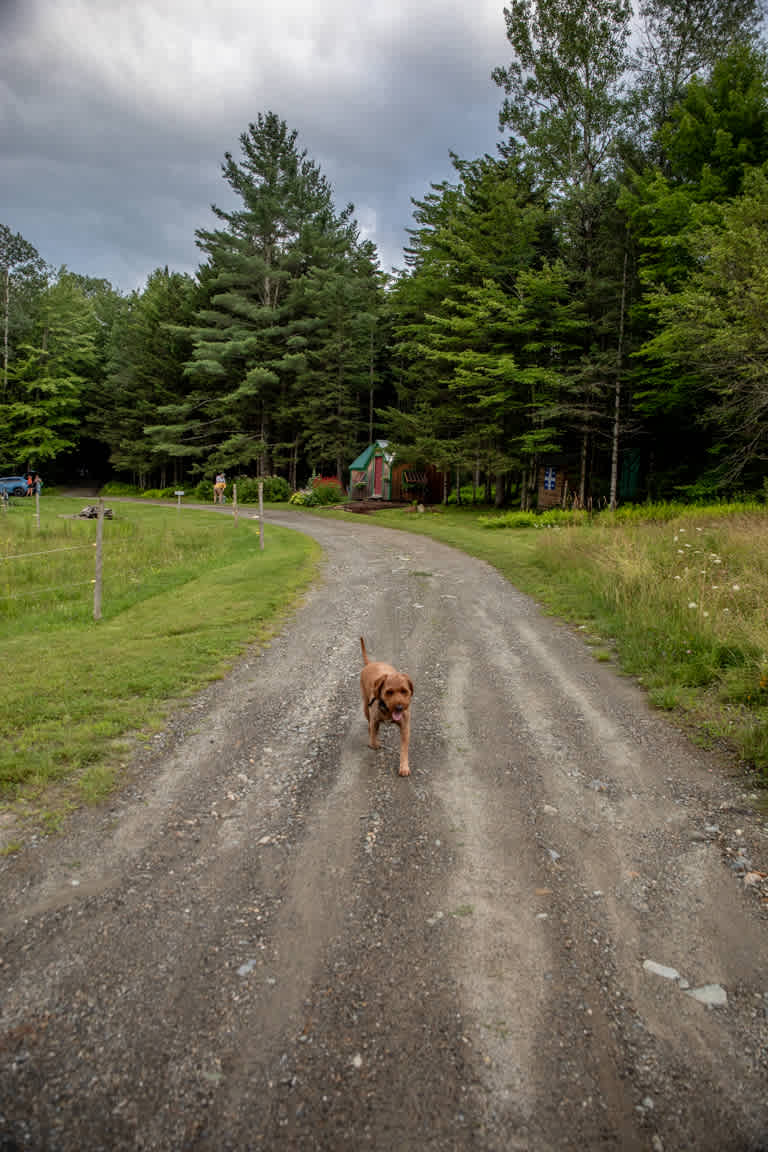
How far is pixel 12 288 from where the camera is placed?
45.9 meters

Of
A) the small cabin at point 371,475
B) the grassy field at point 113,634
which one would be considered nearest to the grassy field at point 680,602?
the grassy field at point 113,634

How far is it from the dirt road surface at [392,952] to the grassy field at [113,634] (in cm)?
65

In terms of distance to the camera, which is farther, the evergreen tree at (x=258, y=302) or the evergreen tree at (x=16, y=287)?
the evergreen tree at (x=16, y=287)

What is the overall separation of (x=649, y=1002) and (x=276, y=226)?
44482mm

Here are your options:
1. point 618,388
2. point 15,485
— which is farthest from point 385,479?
point 15,485

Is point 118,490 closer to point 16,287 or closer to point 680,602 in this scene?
point 16,287

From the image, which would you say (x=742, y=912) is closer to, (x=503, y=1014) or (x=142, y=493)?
(x=503, y=1014)

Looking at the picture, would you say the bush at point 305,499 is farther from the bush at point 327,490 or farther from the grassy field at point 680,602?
A: the grassy field at point 680,602

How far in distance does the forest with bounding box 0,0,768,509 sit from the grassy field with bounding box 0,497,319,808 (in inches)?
513

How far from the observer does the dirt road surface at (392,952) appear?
86.8 inches

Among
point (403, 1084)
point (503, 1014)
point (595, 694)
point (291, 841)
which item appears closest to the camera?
point (403, 1084)

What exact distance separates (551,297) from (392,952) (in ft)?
86.4

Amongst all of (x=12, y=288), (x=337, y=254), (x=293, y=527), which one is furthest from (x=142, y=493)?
(x=293, y=527)

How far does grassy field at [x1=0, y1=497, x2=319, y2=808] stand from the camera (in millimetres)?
4883
